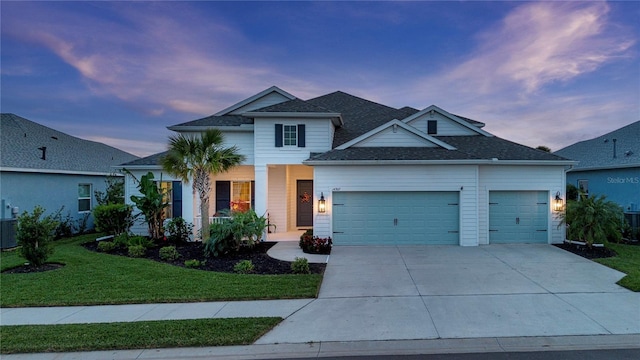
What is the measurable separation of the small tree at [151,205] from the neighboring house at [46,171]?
5.35m

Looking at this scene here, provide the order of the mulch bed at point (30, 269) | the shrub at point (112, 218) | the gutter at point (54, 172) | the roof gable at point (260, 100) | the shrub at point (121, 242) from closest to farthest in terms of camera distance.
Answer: the mulch bed at point (30, 269) → the shrub at point (121, 242) → the shrub at point (112, 218) → the gutter at point (54, 172) → the roof gable at point (260, 100)

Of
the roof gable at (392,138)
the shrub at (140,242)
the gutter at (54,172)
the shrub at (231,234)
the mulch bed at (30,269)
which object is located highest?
the roof gable at (392,138)

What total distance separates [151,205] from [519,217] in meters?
14.5

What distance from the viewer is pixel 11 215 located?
12461mm

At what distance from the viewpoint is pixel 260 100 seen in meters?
14.9

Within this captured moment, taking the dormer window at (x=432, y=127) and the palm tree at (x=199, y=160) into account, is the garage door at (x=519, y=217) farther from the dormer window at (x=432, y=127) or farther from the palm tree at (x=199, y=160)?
the palm tree at (x=199, y=160)

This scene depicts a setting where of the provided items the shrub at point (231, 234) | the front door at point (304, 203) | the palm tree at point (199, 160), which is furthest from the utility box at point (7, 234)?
the front door at point (304, 203)

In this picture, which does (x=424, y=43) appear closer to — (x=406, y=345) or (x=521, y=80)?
(x=521, y=80)

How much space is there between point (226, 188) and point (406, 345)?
11872 mm

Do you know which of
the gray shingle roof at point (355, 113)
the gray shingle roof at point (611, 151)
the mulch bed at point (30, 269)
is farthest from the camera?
the gray shingle roof at point (355, 113)

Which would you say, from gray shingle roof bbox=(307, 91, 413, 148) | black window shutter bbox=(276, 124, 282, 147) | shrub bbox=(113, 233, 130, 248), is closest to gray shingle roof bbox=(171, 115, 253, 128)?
black window shutter bbox=(276, 124, 282, 147)

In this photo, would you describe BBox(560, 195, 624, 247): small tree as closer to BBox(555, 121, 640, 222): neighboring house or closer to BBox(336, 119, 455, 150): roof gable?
BBox(555, 121, 640, 222): neighboring house

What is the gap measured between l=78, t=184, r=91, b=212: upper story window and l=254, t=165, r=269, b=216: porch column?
398 inches

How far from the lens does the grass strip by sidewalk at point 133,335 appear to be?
439 cm
